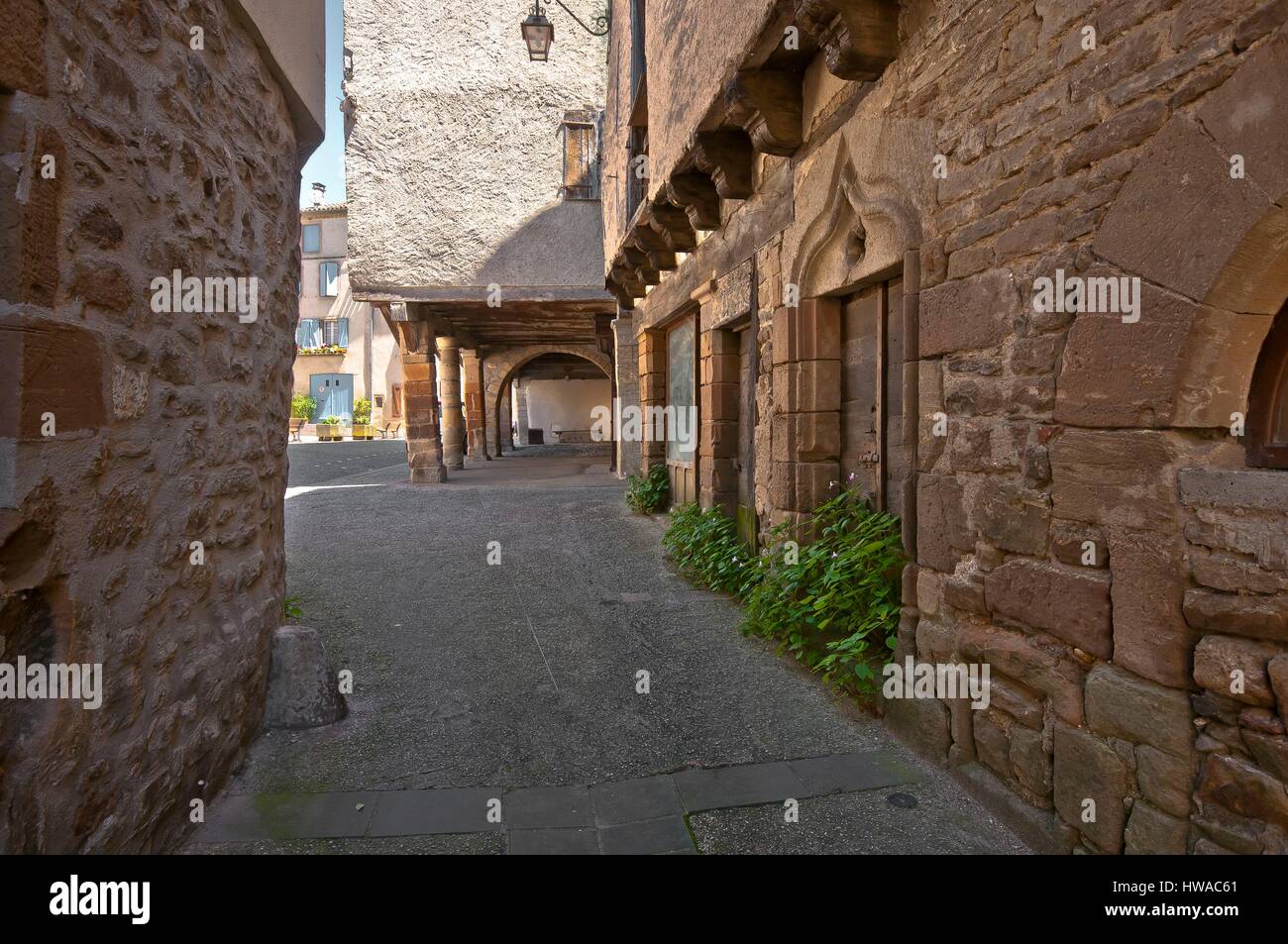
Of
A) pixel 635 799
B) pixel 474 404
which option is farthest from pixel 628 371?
pixel 635 799

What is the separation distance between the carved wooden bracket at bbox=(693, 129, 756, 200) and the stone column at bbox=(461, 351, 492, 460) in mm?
12531

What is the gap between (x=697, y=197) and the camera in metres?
5.65

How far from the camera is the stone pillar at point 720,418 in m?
5.98

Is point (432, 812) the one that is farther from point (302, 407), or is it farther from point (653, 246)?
point (302, 407)

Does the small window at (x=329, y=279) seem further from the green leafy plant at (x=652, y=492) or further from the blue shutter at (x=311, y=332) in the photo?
the green leafy plant at (x=652, y=492)

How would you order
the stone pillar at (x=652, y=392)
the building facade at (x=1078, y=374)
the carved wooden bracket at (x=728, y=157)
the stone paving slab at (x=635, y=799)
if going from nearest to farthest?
the building facade at (x=1078, y=374)
the stone paving slab at (x=635, y=799)
the carved wooden bracket at (x=728, y=157)
the stone pillar at (x=652, y=392)

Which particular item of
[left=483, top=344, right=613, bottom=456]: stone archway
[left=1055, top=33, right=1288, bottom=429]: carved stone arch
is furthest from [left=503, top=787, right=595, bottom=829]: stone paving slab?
[left=483, top=344, right=613, bottom=456]: stone archway

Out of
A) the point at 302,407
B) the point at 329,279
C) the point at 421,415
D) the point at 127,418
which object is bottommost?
the point at 127,418

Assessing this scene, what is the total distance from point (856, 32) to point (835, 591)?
7.72 feet

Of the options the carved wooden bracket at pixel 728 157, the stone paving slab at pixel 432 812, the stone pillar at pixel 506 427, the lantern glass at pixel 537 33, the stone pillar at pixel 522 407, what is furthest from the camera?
the stone pillar at pixel 522 407

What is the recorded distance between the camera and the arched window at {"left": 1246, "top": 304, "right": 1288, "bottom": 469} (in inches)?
67.6

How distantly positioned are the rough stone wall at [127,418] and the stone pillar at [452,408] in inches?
412

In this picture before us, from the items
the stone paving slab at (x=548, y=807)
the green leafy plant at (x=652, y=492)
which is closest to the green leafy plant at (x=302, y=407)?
the green leafy plant at (x=652, y=492)
